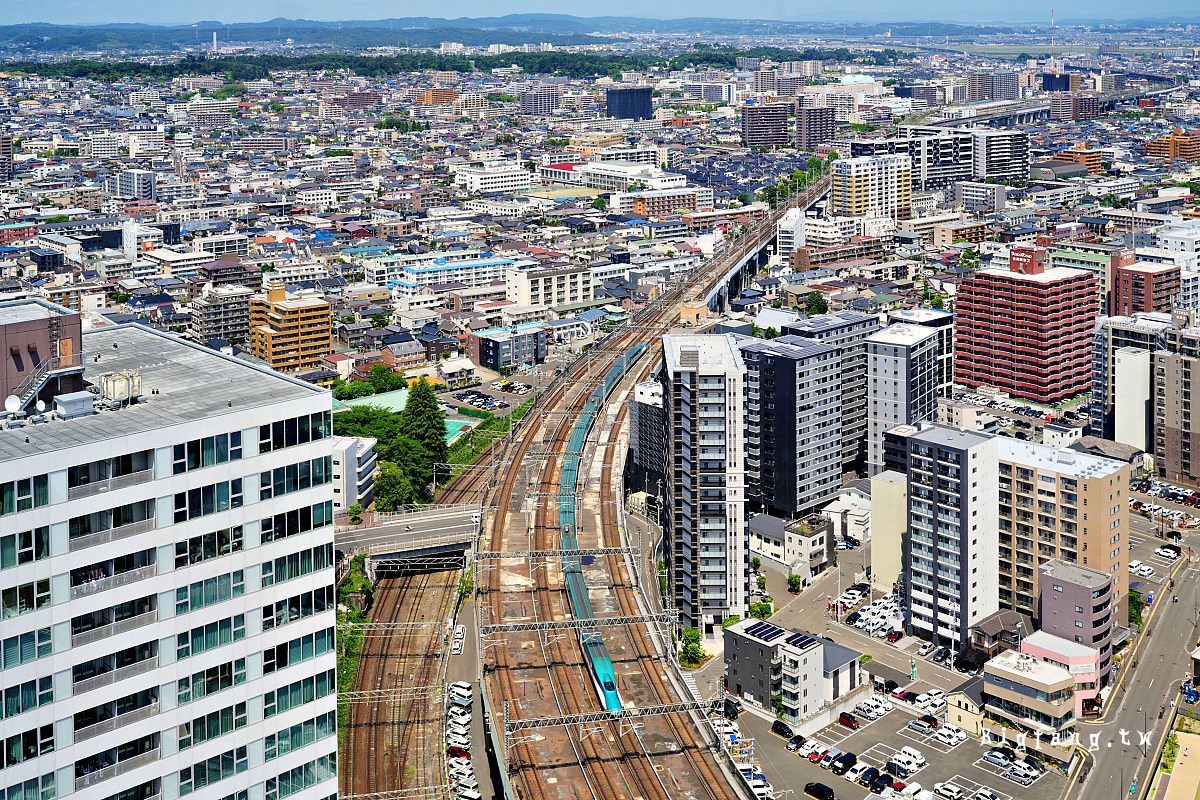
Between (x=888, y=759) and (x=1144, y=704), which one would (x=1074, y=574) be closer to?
(x=1144, y=704)

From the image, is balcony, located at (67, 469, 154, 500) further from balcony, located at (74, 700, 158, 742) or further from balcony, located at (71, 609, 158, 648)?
balcony, located at (74, 700, 158, 742)

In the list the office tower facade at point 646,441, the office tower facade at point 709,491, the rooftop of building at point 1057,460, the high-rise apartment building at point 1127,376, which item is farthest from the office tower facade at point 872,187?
the office tower facade at point 709,491

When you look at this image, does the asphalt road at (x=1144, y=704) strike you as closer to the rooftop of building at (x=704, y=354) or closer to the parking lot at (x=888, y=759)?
the parking lot at (x=888, y=759)

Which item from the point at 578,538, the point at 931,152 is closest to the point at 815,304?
the point at 578,538

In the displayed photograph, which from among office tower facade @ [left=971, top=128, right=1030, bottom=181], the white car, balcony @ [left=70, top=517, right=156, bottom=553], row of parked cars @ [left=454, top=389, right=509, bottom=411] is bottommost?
the white car

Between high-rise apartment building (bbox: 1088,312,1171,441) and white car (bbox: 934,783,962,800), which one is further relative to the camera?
high-rise apartment building (bbox: 1088,312,1171,441)

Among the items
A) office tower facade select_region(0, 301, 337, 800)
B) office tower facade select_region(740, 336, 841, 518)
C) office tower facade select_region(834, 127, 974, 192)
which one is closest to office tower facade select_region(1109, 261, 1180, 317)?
office tower facade select_region(740, 336, 841, 518)
